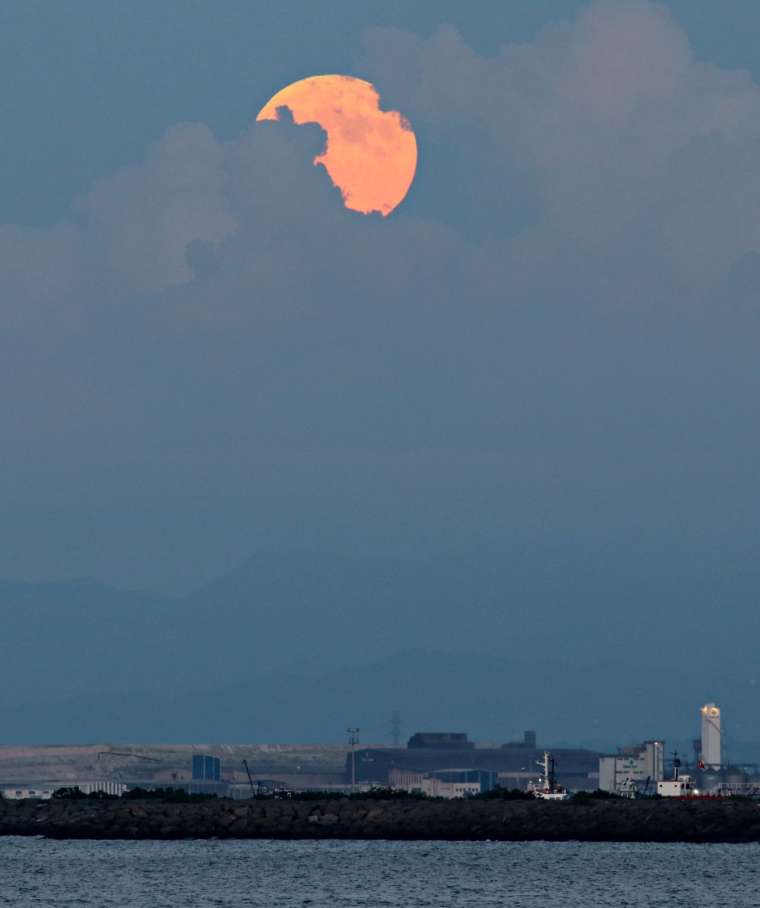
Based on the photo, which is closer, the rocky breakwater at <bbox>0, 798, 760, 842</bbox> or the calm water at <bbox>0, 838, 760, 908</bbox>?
the calm water at <bbox>0, 838, 760, 908</bbox>

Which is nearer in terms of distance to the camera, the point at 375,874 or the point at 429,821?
the point at 375,874

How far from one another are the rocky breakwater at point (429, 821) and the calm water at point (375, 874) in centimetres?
474

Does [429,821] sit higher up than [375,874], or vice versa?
[429,821]

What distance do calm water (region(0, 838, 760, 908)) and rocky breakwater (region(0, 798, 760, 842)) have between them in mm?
4745

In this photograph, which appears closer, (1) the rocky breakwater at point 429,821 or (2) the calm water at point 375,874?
(2) the calm water at point 375,874

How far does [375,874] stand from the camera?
4478 inches

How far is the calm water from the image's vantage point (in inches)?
3883

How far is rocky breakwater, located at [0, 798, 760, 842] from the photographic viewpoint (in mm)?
151375

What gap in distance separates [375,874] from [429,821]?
40.6 metres

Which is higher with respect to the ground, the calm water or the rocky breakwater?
the rocky breakwater

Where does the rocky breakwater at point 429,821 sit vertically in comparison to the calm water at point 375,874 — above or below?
above

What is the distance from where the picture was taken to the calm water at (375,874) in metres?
98.6

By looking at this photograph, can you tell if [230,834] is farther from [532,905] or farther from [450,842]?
[532,905]

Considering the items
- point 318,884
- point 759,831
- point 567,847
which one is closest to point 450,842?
point 567,847
